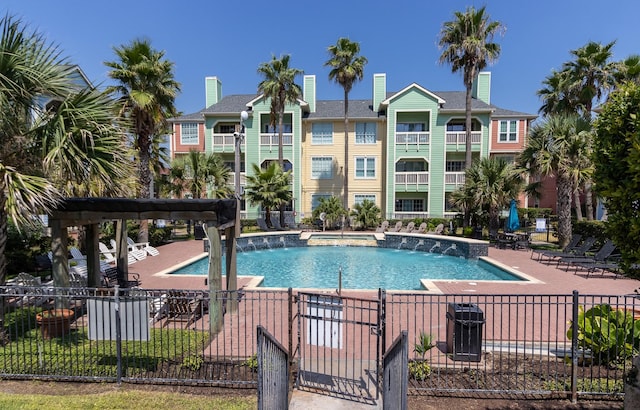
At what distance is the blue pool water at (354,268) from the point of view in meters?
14.1

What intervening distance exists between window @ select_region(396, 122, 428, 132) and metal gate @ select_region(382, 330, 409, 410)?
30.5 m

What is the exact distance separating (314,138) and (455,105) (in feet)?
44.8

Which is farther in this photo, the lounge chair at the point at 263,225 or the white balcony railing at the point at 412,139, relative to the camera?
the white balcony railing at the point at 412,139

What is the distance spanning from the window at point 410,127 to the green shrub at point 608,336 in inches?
1118

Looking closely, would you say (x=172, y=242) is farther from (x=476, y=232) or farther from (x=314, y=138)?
(x=476, y=232)

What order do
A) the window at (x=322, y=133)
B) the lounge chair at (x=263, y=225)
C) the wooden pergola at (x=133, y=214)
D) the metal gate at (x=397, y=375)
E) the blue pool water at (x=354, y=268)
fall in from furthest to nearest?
the window at (x=322, y=133) < the lounge chair at (x=263, y=225) < the blue pool water at (x=354, y=268) < the wooden pergola at (x=133, y=214) < the metal gate at (x=397, y=375)

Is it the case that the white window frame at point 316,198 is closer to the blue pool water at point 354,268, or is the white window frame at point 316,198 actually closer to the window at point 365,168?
the window at point 365,168

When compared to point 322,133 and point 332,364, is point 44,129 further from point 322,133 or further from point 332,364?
point 322,133

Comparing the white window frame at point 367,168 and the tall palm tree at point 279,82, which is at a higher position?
the tall palm tree at point 279,82

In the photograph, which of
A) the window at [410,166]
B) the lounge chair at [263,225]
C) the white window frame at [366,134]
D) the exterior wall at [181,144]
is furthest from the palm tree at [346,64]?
the exterior wall at [181,144]

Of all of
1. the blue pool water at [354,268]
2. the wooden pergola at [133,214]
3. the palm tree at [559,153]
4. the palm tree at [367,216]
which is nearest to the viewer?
the wooden pergola at [133,214]

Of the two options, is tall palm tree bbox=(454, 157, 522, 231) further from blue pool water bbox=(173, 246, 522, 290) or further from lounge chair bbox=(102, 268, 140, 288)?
lounge chair bbox=(102, 268, 140, 288)

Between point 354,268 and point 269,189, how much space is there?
12004 millimetres

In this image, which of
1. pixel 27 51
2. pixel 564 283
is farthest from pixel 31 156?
pixel 564 283
